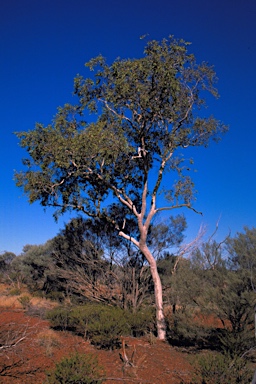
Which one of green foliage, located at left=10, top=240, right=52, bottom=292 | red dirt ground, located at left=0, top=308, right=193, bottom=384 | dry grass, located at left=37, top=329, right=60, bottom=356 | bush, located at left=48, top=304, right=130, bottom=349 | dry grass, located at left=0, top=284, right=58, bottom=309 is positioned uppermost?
green foliage, located at left=10, top=240, right=52, bottom=292

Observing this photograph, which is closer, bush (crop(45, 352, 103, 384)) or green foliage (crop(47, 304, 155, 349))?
bush (crop(45, 352, 103, 384))

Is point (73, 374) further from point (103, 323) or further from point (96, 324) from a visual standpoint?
point (103, 323)

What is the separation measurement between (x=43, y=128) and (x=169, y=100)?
4.92 m

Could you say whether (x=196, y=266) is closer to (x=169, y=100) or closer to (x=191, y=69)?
(x=169, y=100)

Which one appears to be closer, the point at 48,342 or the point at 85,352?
the point at 85,352

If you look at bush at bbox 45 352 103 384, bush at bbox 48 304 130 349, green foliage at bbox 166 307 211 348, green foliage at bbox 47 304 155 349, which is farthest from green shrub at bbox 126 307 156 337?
bush at bbox 45 352 103 384

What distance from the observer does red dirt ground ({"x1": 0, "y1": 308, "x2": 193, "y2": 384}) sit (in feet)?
19.6

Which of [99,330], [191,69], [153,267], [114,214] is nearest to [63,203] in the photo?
[114,214]

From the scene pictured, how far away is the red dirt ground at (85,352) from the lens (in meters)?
5.99

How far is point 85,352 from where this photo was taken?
26.1ft

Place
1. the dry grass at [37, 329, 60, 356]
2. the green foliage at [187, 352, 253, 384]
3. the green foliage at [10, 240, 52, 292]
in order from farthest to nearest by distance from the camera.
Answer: the green foliage at [10, 240, 52, 292]
the dry grass at [37, 329, 60, 356]
the green foliage at [187, 352, 253, 384]

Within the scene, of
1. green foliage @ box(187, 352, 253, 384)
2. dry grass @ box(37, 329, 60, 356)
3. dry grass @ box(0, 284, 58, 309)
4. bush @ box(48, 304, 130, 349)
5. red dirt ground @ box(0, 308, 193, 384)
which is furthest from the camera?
dry grass @ box(0, 284, 58, 309)

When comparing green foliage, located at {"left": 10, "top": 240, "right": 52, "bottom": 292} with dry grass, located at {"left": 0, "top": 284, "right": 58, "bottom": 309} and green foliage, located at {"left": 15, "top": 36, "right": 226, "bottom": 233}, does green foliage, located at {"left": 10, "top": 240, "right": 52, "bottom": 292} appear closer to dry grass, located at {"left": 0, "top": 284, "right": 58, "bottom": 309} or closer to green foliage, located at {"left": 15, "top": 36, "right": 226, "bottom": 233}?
dry grass, located at {"left": 0, "top": 284, "right": 58, "bottom": 309}

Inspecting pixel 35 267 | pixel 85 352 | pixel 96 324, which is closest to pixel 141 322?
pixel 96 324
